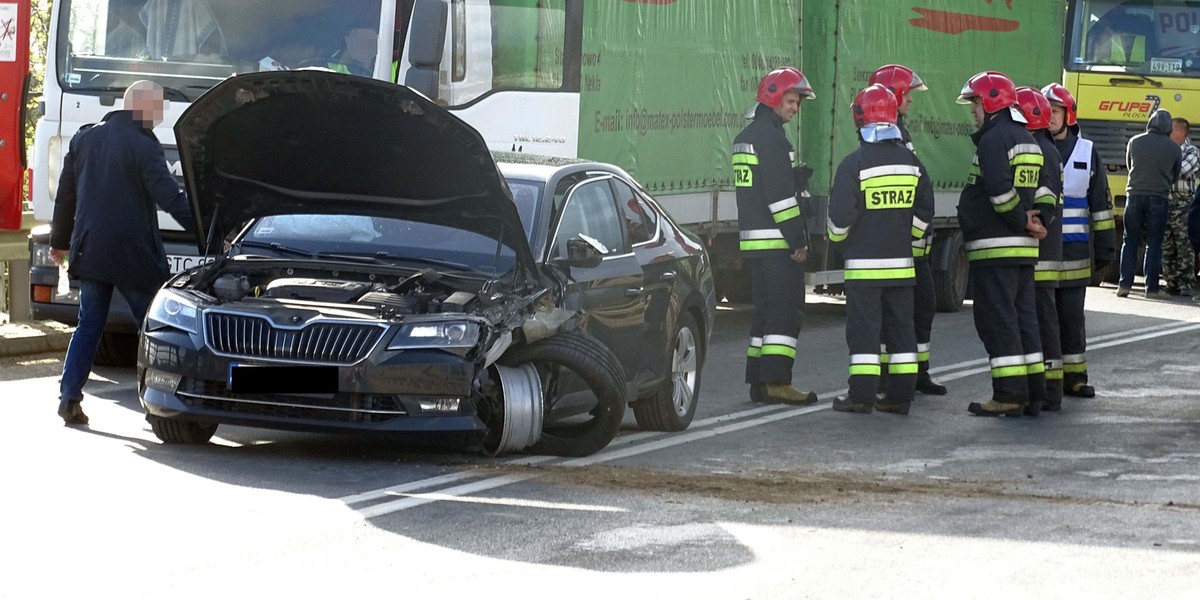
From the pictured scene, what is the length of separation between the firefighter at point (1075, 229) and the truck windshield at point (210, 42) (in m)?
4.63

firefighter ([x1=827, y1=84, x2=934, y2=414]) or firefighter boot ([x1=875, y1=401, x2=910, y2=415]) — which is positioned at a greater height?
firefighter ([x1=827, y1=84, x2=934, y2=414])

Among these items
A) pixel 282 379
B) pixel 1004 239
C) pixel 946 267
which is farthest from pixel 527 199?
pixel 946 267

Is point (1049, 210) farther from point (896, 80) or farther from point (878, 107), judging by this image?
point (896, 80)

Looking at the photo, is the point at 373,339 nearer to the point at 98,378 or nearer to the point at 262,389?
the point at 262,389

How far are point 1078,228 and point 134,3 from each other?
646 centimetres

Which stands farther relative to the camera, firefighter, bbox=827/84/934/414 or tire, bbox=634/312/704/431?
firefighter, bbox=827/84/934/414

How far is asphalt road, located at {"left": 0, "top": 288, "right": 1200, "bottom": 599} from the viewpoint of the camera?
622 centimetres

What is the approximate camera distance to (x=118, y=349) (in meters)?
12.2

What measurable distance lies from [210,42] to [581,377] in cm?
474

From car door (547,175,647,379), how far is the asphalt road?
58 cm

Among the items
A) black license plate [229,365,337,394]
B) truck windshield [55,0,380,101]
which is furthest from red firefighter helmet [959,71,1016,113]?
black license plate [229,365,337,394]

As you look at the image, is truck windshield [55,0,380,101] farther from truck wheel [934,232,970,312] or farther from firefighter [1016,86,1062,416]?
truck wheel [934,232,970,312]

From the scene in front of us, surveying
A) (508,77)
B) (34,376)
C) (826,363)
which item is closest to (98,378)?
(34,376)

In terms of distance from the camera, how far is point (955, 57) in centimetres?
1883
